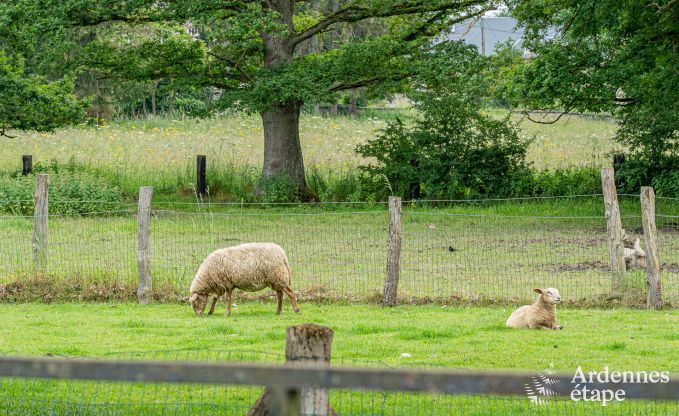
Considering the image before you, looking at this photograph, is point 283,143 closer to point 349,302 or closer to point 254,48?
point 254,48

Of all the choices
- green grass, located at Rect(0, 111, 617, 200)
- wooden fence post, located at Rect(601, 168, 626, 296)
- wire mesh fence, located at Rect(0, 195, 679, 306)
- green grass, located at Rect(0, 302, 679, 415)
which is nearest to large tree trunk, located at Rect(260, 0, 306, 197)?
green grass, located at Rect(0, 111, 617, 200)

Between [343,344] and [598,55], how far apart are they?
563 inches

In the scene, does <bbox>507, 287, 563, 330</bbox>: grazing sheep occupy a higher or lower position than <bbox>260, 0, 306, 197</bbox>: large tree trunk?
lower

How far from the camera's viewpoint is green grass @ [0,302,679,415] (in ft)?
28.5

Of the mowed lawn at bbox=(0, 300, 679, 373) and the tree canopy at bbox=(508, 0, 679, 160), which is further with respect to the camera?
the tree canopy at bbox=(508, 0, 679, 160)

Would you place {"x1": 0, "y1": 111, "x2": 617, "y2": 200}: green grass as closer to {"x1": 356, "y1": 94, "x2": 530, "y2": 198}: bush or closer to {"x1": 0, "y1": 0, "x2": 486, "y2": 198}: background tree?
{"x1": 356, "y1": 94, "x2": 530, "y2": 198}: bush

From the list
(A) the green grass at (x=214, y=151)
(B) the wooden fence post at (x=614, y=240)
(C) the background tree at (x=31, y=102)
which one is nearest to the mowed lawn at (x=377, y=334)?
(B) the wooden fence post at (x=614, y=240)

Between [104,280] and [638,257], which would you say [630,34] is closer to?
[638,257]

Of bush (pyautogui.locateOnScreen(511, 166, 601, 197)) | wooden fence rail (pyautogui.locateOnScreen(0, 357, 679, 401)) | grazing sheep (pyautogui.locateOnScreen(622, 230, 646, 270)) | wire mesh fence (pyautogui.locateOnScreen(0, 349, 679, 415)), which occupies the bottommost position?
wire mesh fence (pyautogui.locateOnScreen(0, 349, 679, 415))

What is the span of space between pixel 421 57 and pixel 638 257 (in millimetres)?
12221

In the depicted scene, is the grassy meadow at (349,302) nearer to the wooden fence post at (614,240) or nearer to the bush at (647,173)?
the wooden fence post at (614,240)

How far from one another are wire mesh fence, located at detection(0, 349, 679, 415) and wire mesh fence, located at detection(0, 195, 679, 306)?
653 centimetres

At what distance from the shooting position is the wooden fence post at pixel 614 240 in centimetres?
1505

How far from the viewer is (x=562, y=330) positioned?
1274cm
